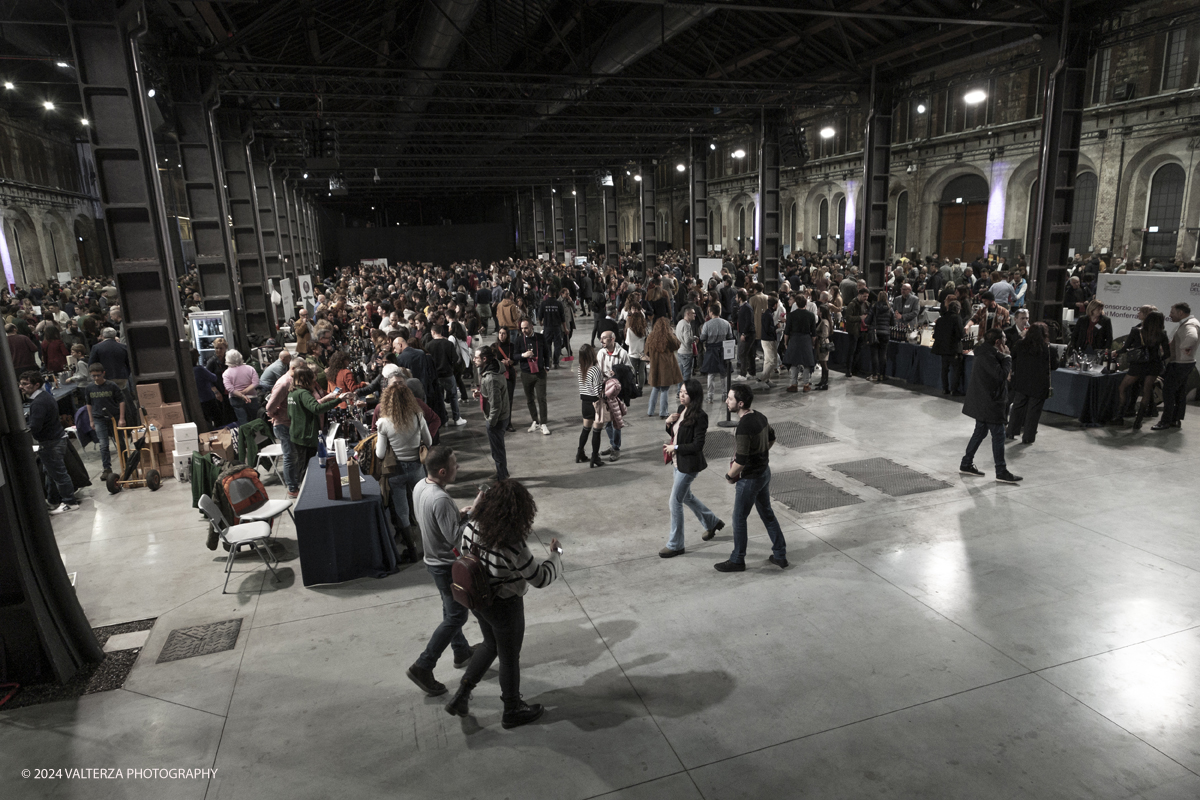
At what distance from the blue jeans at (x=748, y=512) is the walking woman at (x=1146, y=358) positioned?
22.2ft

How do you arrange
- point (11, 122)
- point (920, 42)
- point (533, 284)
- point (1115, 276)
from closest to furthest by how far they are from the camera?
1. point (1115, 276)
2. point (920, 42)
3. point (533, 284)
4. point (11, 122)

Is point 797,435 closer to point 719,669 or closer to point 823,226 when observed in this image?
point 719,669

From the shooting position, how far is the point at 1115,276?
40.9ft

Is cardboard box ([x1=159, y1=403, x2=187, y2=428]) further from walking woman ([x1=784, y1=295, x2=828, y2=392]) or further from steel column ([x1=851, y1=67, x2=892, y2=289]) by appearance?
steel column ([x1=851, y1=67, x2=892, y2=289])

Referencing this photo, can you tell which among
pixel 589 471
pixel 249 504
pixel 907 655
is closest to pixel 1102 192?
pixel 589 471

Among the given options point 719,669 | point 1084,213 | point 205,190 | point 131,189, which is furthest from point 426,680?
point 1084,213

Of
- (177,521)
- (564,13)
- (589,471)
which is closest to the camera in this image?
(177,521)

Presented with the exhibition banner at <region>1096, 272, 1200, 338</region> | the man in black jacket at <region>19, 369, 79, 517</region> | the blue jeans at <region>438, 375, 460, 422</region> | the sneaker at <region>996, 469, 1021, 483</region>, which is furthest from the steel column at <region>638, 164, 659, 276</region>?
the man in black jacket at <region>19, 369, 79, 517</region>

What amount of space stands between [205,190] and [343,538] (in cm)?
1080

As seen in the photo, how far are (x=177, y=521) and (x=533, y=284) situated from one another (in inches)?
730

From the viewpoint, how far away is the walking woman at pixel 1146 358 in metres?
9.34

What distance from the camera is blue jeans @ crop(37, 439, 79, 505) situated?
7.88 metres

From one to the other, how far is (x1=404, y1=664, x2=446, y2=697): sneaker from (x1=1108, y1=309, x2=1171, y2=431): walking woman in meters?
9.93

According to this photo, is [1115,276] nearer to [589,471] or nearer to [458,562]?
[589,471]
